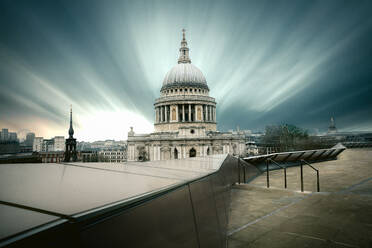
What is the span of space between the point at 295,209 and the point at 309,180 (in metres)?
4.50

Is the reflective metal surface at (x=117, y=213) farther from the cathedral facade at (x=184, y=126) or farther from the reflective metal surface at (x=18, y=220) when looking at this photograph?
the cathedral facade at (x=184, y=126)

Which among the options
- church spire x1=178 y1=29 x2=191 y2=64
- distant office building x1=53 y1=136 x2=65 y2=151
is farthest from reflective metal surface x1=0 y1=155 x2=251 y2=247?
church spire x1=178 y1=29 x2=191 y2=64

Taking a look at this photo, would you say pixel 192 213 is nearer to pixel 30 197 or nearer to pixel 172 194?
pixel 172 194

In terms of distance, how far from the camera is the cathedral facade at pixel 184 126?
5731 cm

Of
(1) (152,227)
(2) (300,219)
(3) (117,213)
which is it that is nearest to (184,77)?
(2) (300,219)

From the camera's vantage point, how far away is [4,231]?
917mm

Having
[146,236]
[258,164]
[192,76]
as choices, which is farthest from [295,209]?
[192,76]

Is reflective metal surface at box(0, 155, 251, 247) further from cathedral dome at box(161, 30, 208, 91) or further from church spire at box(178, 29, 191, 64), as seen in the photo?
church spire at box(178, 29, 191, 64)

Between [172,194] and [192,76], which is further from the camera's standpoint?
[192,76]

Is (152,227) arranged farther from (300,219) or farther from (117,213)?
(300,219)

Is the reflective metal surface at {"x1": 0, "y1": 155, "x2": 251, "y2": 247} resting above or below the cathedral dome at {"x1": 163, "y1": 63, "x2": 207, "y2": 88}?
below

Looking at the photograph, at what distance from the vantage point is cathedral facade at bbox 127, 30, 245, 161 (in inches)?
2256

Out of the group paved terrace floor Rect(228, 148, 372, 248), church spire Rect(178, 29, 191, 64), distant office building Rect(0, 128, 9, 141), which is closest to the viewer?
paved terrace floor Rect(228, 148, 372, 248)

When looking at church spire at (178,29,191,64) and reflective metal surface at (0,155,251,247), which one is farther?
church spire at (178,29,191,64)
